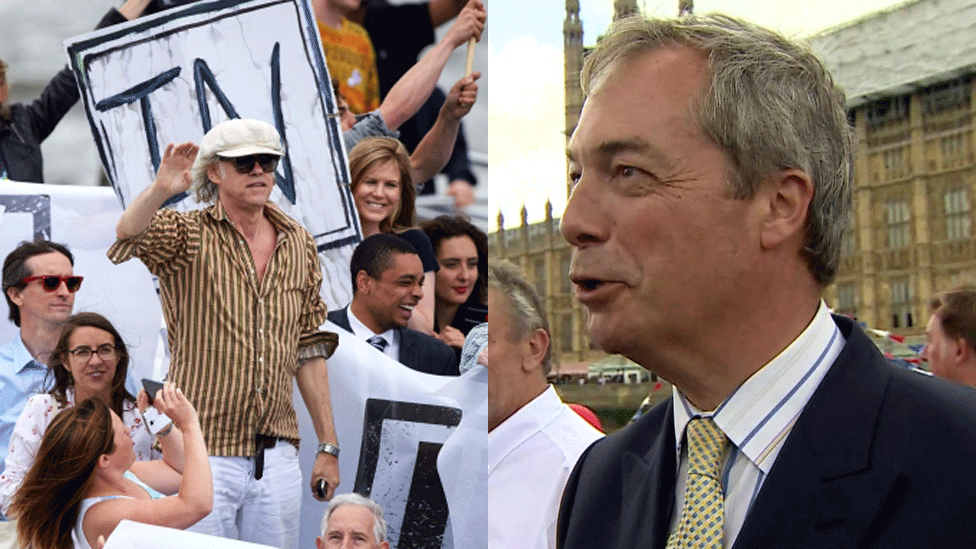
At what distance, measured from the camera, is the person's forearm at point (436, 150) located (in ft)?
13.9

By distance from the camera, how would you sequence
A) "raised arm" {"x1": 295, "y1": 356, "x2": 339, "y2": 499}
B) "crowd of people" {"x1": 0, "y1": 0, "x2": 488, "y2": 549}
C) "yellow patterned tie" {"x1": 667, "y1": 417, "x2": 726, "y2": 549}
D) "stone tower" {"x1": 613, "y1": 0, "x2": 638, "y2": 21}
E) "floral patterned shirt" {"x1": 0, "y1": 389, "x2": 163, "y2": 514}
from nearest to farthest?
1. "yellow patterned tie" {"x1": 667, "y1": 417, "x2": 726, "y2": 549}
2. "stone tower" {"x1": 613, "y1": 0, "x2": 638, "y2": 21}
3. "floral patterned shirt" {"x1": 0, "y1": 389, "x2": 163, "y2": 514}
4. "crowd of people" {"x1": 0, "y1": 0, "x2": 488, "y2": 549}
5. "raised arm" {"x1": 295, "y1": 356, "x2": 339, "y2": 499}

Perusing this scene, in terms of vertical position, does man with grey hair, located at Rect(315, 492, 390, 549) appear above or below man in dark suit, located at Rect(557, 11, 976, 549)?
below

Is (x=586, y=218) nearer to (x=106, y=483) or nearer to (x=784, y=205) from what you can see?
(x=784, y=205)

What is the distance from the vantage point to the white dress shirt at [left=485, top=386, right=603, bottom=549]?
3189mm

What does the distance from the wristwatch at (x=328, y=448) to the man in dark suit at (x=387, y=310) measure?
1.20 ft

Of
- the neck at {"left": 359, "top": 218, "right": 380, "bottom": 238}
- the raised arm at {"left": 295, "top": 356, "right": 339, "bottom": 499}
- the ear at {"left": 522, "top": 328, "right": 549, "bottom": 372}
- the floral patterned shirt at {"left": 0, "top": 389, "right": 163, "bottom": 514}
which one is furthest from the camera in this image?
the neck at {"left": 359, "top": 218, "right": 380, "bottom": 238}

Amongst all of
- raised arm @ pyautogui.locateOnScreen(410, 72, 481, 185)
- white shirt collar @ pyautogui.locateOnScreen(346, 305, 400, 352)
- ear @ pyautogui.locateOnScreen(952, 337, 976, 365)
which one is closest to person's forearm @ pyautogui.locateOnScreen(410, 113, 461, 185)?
raised arm @ pyautogui.locateOnScreen(410, 72, 481, 185)

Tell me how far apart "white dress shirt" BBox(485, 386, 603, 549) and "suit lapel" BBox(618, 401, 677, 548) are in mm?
1787

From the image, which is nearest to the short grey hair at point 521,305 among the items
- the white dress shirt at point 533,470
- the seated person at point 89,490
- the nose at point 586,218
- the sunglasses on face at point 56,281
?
the white dress shirt at point 533,470

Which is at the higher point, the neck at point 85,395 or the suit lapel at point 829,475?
the suit lapel at point 829,475

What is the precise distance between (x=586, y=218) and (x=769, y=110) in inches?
8.6

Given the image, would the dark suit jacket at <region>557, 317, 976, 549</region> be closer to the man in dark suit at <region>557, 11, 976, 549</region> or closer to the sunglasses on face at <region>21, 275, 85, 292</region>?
the man in dark suit at <region>557, 11, 976, 549</region>

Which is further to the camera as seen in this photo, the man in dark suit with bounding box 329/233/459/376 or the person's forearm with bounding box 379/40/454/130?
the person's forearm with bounding box 379/40/454/130

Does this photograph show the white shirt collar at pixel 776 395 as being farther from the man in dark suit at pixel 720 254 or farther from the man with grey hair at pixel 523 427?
the man with grey hair at pixel 523 427
